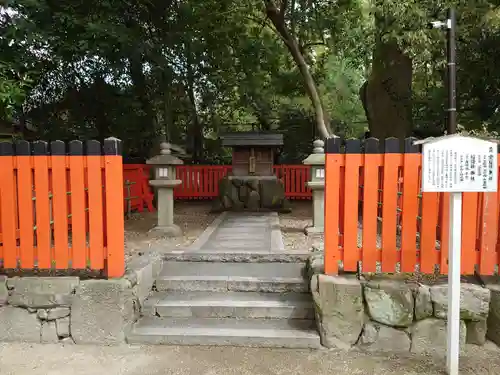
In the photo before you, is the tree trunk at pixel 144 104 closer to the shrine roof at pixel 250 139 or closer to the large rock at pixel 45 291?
the shrine roof at pixel 250 139

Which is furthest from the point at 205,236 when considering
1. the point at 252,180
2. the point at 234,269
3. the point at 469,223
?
the point at 469,223

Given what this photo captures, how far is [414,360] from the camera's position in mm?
3424

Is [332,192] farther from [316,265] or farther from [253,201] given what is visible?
[253,201]

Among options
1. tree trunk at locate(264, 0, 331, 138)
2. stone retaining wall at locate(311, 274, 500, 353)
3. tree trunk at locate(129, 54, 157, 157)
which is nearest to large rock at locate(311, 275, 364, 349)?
stone retaining wall at locate(311, 274, 500, 353)

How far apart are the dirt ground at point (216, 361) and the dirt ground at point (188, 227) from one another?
2043 mm

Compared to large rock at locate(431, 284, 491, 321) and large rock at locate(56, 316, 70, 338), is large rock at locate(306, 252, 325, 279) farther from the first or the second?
large rock at locate(56, 316, 70, 338)

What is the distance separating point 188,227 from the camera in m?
8.45

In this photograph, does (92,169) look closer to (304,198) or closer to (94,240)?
(94,240)

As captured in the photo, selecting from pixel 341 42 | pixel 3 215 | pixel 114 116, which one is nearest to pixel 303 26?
pixel 341 42

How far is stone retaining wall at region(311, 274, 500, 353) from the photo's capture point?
356 centimetres

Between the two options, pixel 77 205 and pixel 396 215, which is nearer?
pixel 396 215

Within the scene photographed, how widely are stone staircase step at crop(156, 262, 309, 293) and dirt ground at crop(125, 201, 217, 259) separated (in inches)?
47.6

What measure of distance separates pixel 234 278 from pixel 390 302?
1852 mm

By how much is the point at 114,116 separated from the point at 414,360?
12.1 metres
